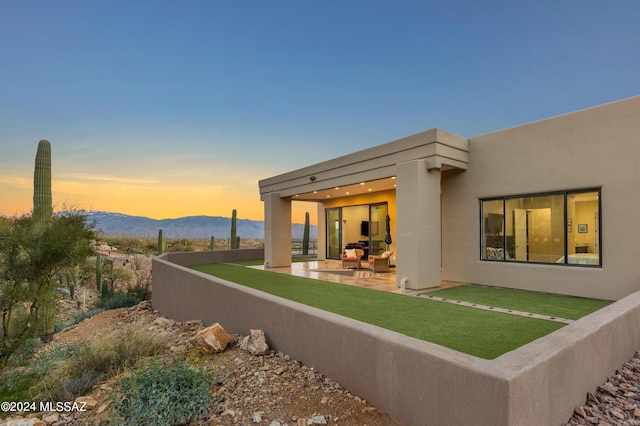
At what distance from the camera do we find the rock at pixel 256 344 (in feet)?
17.4

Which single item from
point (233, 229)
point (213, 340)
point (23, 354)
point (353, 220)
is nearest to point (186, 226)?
A: point (233, 229)

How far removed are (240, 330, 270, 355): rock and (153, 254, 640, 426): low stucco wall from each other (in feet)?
0.47

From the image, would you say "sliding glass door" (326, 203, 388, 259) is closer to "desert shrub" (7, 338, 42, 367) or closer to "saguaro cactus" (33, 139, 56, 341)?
"desert shrub" (7, 338, 42, 367)

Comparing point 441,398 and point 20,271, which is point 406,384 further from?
point 20,271

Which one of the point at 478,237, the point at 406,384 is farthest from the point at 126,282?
the point at 406,384

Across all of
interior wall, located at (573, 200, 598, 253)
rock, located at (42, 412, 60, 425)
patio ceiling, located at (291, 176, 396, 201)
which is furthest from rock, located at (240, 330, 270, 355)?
A: interior wall, located at (573, 200, 598, 253)

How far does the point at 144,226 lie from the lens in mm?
103688

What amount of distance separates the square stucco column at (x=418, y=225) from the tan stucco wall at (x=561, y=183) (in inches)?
51.5

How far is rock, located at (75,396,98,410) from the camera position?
4.65 metres

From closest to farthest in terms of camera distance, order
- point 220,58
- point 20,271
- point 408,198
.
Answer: point 20,271 → point 408,198 → point 220,58

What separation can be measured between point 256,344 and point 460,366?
3.64 metres

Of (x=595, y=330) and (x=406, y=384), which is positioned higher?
(x=595, y=330)

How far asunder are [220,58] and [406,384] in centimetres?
1687

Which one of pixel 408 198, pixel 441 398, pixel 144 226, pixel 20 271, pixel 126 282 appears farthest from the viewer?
pixel 144 226
